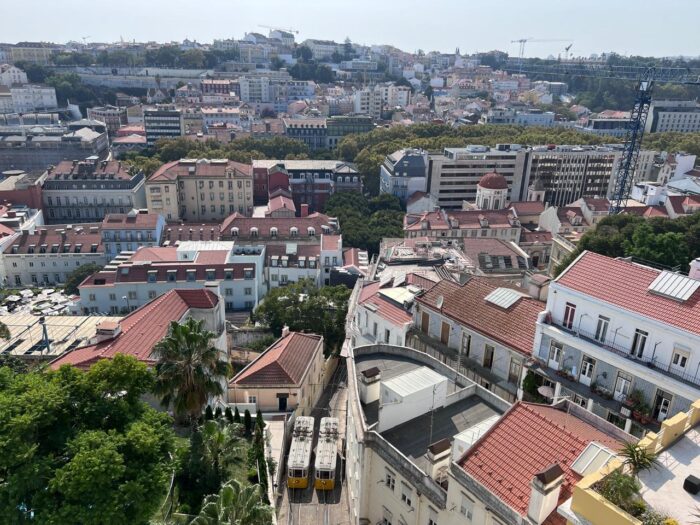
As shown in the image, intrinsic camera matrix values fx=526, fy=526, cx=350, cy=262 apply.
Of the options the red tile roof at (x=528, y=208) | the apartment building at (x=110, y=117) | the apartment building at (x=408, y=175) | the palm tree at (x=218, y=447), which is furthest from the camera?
the apartment building at (x=110, y=117)

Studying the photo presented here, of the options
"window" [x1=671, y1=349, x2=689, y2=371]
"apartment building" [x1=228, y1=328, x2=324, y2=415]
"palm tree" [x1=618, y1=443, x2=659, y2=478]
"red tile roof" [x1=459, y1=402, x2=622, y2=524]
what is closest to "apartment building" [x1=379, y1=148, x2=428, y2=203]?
"apartment building" [x1=228, y1=328, x2=324, y2=415]

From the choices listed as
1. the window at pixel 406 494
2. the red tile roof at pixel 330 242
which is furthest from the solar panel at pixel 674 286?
the red tile roof at pixel 330 242

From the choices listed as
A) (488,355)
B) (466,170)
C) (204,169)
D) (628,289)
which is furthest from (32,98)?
(628,289)

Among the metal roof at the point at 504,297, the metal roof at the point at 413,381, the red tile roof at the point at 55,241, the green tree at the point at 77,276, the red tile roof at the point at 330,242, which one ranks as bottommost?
the green tree at the point at 77,276

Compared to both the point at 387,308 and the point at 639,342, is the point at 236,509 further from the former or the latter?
the point at 387,308

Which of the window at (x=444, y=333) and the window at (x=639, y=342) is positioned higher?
the window at (x=639, y=342)

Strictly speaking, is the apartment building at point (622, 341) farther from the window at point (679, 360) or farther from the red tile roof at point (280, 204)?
the red tile roof at point (280, 204)
